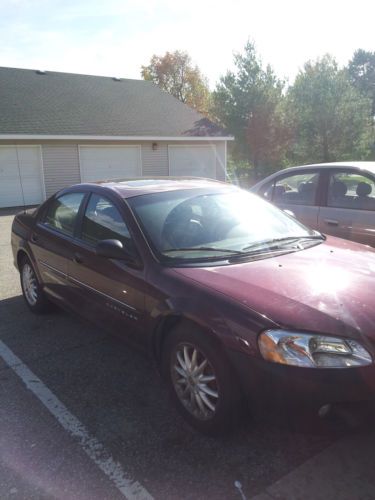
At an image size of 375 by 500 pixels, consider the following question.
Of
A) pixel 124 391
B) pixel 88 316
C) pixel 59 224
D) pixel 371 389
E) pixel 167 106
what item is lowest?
pixel 124 391

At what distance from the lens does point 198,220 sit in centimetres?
353

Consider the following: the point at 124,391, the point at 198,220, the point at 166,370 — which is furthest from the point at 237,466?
the point at 198,220

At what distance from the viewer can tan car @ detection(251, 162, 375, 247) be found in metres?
5.20

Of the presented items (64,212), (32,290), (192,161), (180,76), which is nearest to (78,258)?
(64,212)

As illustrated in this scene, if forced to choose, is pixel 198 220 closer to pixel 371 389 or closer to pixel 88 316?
pixel 88 316

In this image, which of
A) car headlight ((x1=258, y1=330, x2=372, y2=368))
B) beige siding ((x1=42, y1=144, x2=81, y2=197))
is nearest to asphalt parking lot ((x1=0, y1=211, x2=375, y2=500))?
car headlight ((x1=258, y1=330, x2=372, y2=368))

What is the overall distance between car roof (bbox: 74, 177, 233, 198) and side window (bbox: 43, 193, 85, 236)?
0.24 meters

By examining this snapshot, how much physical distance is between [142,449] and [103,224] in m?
1.82

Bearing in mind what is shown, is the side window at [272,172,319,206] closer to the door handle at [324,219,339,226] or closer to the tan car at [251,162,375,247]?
the tan car at [251,162,375,247]

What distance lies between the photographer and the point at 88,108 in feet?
62.8

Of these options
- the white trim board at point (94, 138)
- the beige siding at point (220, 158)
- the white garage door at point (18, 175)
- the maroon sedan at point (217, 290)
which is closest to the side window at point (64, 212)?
the maroon sedan at point (217, 290)

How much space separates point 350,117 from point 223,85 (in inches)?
306

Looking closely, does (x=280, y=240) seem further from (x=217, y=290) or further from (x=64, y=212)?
(x=64, y=212)

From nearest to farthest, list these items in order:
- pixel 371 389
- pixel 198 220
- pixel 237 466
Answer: pixel 371 389 < pixel 237 466 < pixel 198 220
